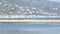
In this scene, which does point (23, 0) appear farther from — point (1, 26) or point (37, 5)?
point (1, 26)

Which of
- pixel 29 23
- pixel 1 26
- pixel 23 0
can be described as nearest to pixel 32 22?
pixel 29 23

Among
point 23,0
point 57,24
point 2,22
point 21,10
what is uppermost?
point 23,0

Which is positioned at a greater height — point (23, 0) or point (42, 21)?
point (23, 0)

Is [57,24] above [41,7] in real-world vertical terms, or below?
below

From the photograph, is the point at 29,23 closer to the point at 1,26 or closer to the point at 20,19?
the point at 20,19

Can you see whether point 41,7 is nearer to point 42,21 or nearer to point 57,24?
point 42,21

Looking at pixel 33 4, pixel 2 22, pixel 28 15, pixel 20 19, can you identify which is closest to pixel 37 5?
pixel 33 4

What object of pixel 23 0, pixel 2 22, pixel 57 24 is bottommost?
pixel 57 24

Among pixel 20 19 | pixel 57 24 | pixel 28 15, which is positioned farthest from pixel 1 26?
pixel 57 24
